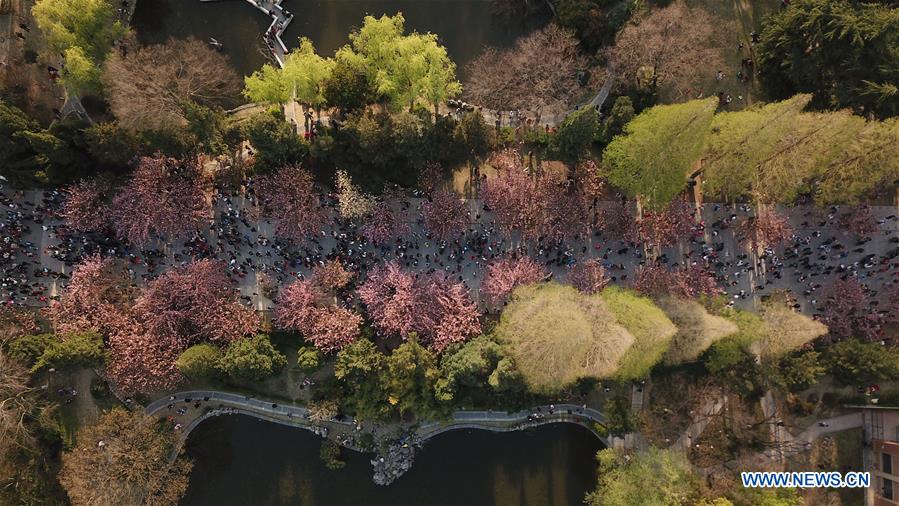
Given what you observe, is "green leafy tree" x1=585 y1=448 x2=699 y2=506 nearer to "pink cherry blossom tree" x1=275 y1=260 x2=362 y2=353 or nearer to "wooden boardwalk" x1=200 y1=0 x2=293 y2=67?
"pink cherry blossom tree" x1=275 y1=260 x2=362 y2=353

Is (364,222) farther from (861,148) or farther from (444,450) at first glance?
(861,148)

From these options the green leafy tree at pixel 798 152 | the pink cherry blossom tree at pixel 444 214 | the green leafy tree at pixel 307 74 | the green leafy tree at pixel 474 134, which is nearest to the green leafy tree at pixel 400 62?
the green leafy tree at pixel 474 134

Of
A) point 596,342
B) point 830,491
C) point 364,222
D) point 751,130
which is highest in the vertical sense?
point 751,130

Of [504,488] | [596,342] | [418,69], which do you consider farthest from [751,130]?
[504,488]

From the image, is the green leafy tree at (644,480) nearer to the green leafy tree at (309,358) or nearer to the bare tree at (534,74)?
the green leafy tree at (309,358)

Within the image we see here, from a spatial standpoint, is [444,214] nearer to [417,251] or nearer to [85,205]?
[417,251]

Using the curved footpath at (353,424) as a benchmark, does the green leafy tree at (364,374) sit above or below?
above

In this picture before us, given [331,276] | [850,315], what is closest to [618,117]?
[850,315]
